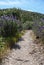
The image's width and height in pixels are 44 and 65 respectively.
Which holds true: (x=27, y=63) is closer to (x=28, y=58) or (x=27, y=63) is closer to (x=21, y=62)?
(x=21, y=62)

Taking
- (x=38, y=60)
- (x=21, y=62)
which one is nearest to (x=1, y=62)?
(x=21, y=62)

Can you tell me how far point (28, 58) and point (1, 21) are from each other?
18.4 feet

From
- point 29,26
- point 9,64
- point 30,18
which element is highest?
point 30,18

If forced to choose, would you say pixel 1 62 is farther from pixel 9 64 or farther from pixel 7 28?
pixel 7 28

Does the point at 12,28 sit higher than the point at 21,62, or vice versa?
the point at 12,28

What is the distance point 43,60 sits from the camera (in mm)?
10289

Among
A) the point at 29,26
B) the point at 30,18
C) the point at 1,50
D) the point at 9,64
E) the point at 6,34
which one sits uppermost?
the point at 30,18

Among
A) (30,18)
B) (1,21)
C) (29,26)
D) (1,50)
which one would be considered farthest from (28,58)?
(30,18)

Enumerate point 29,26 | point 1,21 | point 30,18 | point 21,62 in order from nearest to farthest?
point 21,62, point 1,21, point 29,26, point 30,18

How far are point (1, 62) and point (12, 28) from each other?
25.5 ft

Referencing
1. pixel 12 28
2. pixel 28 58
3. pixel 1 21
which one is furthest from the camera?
pixel 12 28

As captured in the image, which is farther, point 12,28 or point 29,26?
point 29,26

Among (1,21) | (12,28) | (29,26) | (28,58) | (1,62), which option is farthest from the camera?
(29,26)

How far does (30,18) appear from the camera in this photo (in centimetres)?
5200
